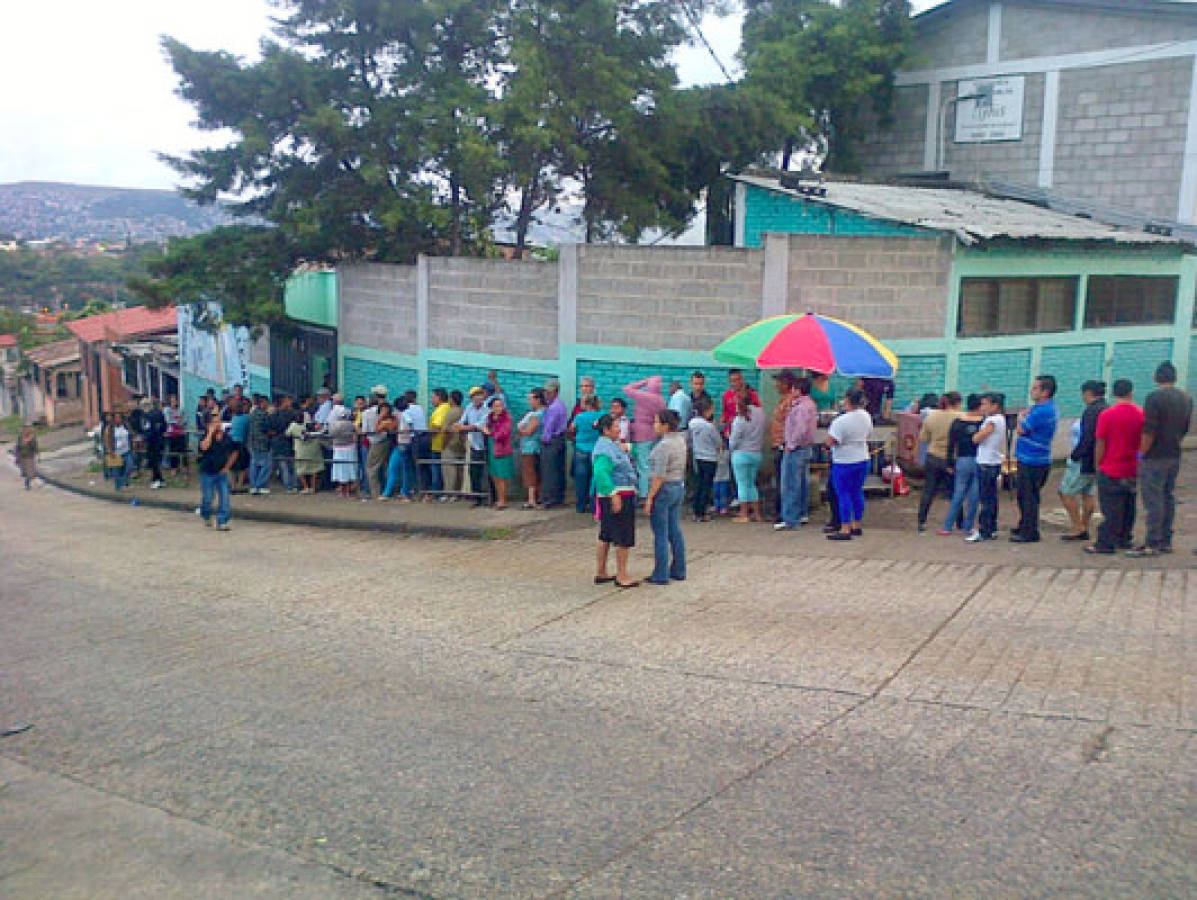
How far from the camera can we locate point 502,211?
65.0 feet

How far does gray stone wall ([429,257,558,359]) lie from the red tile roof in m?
17.1

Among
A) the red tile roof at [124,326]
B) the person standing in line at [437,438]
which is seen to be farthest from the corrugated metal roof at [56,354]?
the person standing in line at [437,438]

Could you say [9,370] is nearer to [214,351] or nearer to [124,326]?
[124,326]

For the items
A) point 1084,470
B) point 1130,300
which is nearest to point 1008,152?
point 1130,300

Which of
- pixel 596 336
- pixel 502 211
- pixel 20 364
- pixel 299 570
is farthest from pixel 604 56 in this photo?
pixel 20 364

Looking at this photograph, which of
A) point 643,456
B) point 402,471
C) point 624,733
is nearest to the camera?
point 624,733

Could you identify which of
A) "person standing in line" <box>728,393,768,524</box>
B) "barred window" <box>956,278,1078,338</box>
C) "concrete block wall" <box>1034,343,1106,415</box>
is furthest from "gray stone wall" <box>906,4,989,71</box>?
"person standing in line" <box>728,393,768,524</box>

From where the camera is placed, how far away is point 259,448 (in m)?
18.6

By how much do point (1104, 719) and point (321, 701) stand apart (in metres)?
4.88

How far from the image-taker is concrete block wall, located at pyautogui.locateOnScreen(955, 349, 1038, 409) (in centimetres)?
1467

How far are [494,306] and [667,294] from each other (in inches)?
118

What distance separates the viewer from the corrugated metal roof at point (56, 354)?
4222 cm

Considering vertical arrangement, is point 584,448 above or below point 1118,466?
below

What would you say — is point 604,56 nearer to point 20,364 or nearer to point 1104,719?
point 1104,719
